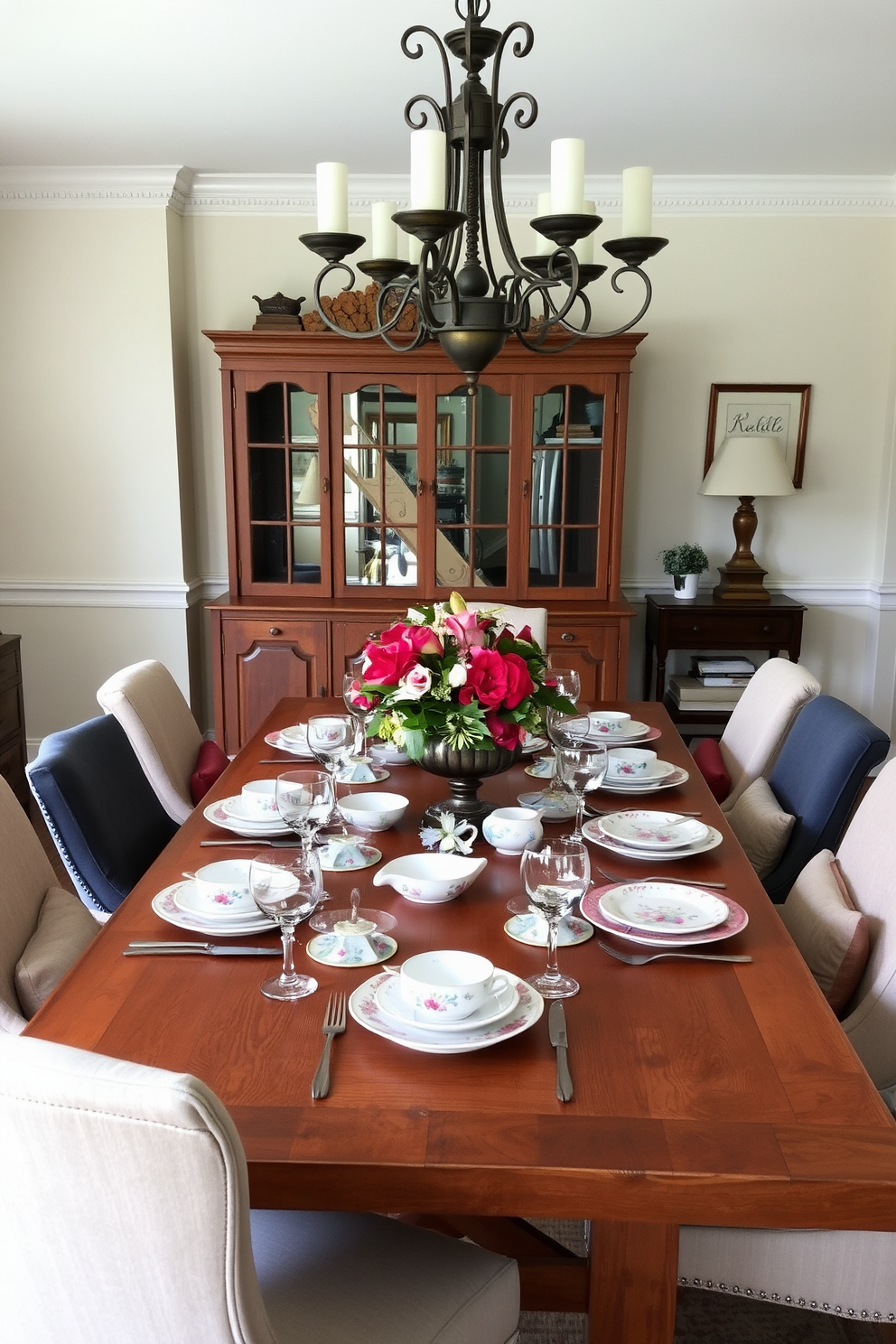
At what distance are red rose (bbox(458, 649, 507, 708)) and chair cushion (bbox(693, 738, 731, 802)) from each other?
82 centimetres

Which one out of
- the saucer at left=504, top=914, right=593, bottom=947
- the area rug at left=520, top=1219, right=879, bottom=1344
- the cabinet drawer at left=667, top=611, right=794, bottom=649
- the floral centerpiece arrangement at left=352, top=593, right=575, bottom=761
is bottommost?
the area rug at left=520, top=1219, right=879, bottom=1344

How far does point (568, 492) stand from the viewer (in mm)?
4121

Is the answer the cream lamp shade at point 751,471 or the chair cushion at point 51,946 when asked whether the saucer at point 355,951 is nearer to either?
the chair cushion at point 51,946

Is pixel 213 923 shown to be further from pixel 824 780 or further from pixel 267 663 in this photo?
pixel 267 663

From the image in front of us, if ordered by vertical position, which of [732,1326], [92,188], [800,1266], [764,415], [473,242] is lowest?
[732,1326]

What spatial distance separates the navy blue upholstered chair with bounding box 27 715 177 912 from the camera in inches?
78.2

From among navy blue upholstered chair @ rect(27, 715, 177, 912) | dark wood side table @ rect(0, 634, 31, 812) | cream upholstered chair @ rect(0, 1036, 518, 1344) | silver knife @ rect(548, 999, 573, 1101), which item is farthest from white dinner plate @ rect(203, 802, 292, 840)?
dark wood side table @ rect(0, 634, 31, 812)

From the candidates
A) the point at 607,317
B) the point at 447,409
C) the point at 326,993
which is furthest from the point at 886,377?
the point at 326,993

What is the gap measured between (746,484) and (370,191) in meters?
1.82

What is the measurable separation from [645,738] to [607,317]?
92.6 inches

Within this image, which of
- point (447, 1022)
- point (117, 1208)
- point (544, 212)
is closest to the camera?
point (117, 1208)

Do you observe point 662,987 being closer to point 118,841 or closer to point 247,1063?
point 247,1063

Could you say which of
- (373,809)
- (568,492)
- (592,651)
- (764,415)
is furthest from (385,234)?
(764,415)

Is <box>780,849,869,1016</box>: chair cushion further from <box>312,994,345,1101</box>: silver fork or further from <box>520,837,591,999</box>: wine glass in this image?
<box>312,994,345,1101</box>: silver fork
